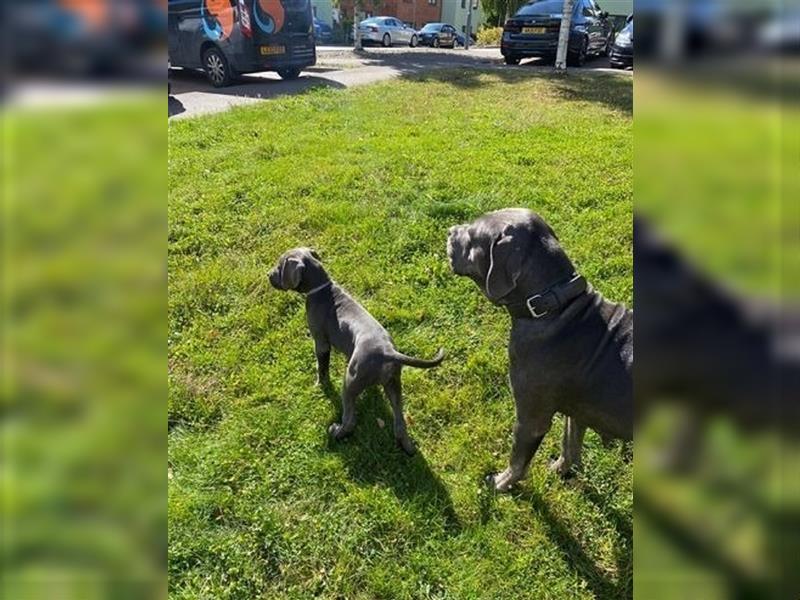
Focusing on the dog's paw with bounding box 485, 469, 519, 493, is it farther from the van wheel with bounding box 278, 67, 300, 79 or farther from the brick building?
the brick building

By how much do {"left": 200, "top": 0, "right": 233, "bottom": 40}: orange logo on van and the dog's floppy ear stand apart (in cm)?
1245

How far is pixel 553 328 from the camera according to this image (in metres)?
2.78

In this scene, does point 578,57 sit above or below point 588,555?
above

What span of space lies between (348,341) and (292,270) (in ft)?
2.06

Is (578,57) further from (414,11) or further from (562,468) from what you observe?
(414,11)

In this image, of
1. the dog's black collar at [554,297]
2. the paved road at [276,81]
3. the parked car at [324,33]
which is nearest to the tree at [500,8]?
the parked car at [324,33]

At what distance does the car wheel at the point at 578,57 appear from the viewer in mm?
17364

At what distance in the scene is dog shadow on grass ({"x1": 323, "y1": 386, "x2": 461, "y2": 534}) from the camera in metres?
3.25

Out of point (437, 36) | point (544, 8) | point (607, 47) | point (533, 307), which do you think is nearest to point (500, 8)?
point (437, 36)

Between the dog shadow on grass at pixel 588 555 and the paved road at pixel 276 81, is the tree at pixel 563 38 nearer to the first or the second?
the paved road at pixel 276 81

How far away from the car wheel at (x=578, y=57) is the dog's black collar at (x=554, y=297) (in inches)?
664

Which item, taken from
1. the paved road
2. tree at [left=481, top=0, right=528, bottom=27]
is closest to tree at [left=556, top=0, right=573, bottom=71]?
the paved road

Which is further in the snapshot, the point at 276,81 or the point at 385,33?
the point at 385,33
